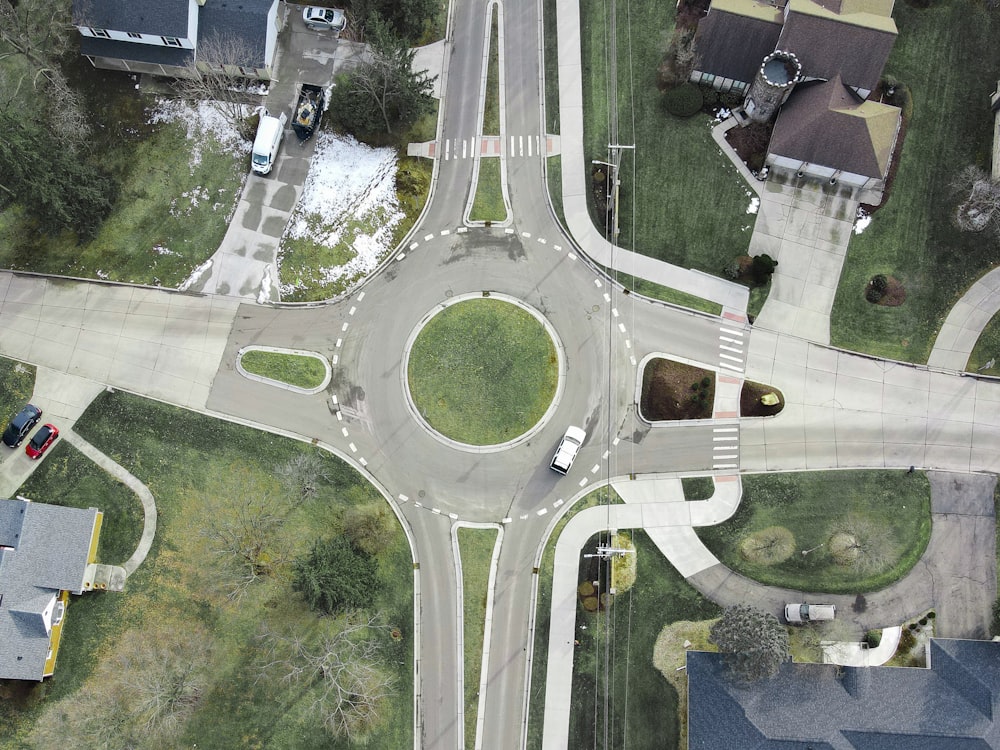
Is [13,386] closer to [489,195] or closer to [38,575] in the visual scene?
[38,575]

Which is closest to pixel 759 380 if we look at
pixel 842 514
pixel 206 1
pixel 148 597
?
pixel 842 514

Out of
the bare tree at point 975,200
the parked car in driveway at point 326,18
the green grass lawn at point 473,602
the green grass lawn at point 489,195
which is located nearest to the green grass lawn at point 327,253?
the green grass lawn at point 489,195

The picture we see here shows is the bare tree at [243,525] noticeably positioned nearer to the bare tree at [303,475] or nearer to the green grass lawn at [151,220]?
the bare tree at [303,475]

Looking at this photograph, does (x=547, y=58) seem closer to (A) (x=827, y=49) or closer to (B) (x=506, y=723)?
(A) (x=827, y=49)

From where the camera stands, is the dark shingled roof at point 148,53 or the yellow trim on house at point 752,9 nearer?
the yellow trim on house at point 752,9

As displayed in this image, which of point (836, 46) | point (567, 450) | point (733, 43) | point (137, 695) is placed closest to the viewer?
point (137, 695)

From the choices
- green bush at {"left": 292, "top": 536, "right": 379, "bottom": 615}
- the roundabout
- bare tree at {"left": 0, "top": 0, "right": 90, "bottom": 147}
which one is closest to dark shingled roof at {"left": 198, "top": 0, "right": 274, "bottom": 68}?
bare tree at {"left": 0, "top": 0, "right": 90, "bottom": 147}

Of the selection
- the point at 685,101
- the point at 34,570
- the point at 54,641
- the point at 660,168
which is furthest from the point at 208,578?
the point at 685,101
